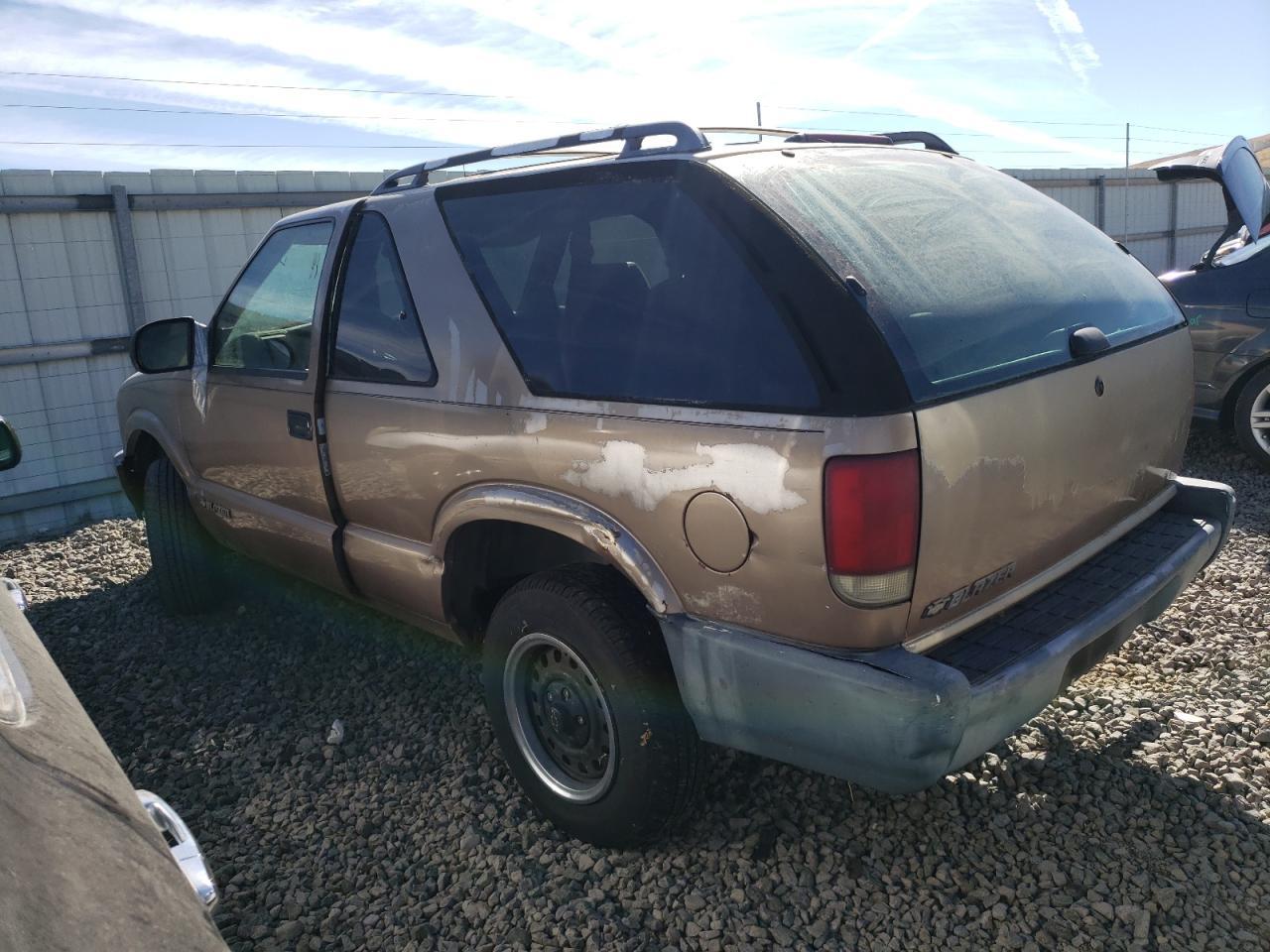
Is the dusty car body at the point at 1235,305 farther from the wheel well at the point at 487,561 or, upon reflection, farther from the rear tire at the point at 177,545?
the rear tire at the point at 177,545

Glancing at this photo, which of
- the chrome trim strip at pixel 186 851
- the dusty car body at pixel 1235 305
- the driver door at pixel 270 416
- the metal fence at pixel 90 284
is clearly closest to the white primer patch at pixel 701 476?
the chrome trim strip at pixel 186 851

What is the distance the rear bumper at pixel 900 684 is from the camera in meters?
2.05

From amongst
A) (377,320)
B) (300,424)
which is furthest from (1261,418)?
(300,424)

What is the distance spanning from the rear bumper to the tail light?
17 centimetres

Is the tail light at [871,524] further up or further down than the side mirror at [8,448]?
further down

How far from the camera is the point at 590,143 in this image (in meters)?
2.87

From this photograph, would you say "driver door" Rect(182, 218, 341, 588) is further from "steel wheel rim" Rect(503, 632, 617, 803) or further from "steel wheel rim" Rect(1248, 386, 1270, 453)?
"steel wheel rim" Rect(1248, 386, 1270, 453)

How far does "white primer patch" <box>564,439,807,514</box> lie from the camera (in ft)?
6.97

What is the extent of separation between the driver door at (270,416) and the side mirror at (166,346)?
0.15 meters

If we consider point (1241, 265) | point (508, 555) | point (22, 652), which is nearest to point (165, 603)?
point (508, 555)

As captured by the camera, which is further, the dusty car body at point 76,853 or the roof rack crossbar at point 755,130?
the roof rack crossbar at point 755,130

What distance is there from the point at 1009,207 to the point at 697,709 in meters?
1.78

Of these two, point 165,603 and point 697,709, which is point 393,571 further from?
point 165,603

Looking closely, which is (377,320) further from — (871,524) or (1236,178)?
(1236,178)
